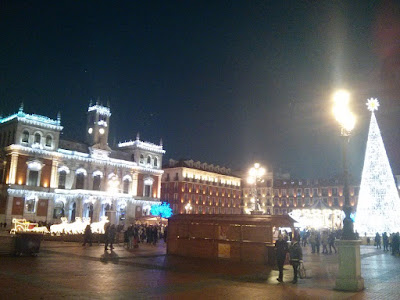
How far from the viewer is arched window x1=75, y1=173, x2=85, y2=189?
204ft

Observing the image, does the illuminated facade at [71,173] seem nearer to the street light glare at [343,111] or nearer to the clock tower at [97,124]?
the clock tower at [97,124]

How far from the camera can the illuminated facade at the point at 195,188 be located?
265 feet

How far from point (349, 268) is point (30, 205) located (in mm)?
52245

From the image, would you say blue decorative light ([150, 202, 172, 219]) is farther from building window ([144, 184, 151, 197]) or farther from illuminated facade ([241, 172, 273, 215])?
illuminated facade ([241, 172, 273, 215])

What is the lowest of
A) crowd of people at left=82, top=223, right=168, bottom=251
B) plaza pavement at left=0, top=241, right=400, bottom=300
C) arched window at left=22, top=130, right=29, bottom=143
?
plaza pavement at left=0, top=241, right=400, bottom=300

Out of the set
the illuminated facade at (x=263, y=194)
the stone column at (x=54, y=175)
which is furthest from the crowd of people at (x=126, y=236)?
the illuminated facade at (x=263, y=194)

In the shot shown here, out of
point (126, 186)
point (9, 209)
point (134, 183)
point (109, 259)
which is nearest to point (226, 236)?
point (109, 259)

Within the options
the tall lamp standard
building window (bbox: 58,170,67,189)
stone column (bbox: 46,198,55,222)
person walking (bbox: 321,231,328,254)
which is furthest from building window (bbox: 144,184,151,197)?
the tall lamp standard

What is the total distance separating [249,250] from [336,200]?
80406mm

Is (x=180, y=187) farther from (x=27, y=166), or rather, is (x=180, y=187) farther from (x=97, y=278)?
(x=97, y=278)

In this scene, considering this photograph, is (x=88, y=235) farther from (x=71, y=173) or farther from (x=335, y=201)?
(x=335, y=201)

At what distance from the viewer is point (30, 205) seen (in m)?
54.4

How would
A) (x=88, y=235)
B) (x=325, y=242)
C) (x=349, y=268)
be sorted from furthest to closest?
(x=325, y=242) < (x=88, y=235) < (x=349, y=268)

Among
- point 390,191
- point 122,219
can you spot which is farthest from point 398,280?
point 122,219
